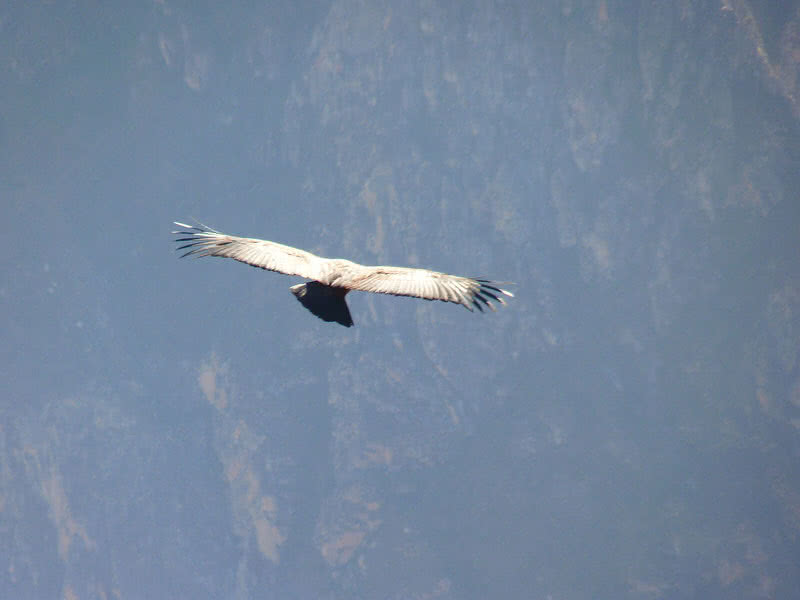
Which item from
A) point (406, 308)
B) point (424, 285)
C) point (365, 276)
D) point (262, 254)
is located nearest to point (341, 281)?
point (365, 276)

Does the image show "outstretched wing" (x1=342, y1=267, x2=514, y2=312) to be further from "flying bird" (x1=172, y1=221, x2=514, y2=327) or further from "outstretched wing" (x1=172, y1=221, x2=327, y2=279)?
"outstretched wing" (x1=172, y1=221, x2=327, y2=279)

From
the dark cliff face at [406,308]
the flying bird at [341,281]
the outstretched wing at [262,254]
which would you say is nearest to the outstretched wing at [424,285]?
the flying bird at [341,281]

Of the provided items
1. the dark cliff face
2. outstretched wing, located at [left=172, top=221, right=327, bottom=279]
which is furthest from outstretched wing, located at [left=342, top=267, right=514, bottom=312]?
the dark cliff face

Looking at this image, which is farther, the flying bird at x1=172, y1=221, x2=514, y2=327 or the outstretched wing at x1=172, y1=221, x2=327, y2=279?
the outstretched wing at x1=172, y1=221, x2=327, y2=279

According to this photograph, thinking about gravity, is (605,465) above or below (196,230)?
above

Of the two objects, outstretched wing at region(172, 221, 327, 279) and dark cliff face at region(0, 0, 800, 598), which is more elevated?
dark cliff face at region(0, 0, 800, 598)

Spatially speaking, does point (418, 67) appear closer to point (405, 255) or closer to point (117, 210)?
point (405, 255)

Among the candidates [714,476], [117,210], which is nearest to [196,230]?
[714,476]

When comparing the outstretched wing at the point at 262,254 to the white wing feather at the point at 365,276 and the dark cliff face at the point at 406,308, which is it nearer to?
the white wing feather at the point at 365,276
